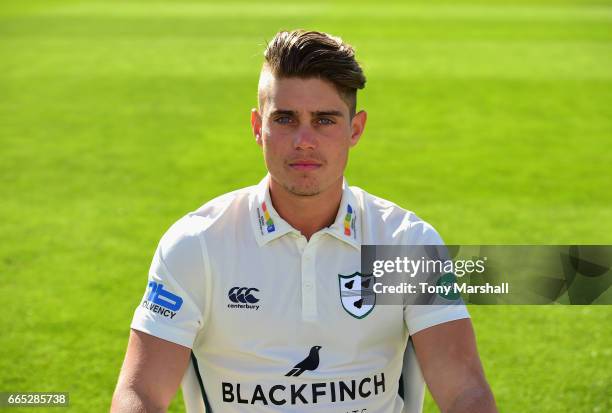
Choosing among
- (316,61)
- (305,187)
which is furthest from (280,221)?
(316,61)

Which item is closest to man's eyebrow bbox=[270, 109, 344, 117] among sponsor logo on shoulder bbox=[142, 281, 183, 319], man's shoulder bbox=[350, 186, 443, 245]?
man's shoulder bbox=[350, 186, 443, 245]

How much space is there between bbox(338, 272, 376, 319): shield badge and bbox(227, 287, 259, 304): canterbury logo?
11.0 inches

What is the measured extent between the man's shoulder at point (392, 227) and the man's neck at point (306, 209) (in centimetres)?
12

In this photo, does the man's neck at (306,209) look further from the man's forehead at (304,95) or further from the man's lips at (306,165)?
the man's forehead at (304,95)

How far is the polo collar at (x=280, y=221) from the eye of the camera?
2973mm

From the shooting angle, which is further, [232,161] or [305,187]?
[232,161]

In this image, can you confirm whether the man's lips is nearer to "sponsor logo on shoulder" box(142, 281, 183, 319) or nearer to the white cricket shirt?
the white cricket shirt

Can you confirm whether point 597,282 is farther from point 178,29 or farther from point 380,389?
point 178,29

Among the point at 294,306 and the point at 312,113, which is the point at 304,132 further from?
the point at 294,306

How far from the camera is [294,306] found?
9.48 ft

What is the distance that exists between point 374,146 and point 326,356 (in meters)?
7.40

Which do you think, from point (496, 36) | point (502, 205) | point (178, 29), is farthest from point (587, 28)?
point (502, 205)

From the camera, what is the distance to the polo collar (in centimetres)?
297

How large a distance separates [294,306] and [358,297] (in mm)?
203
